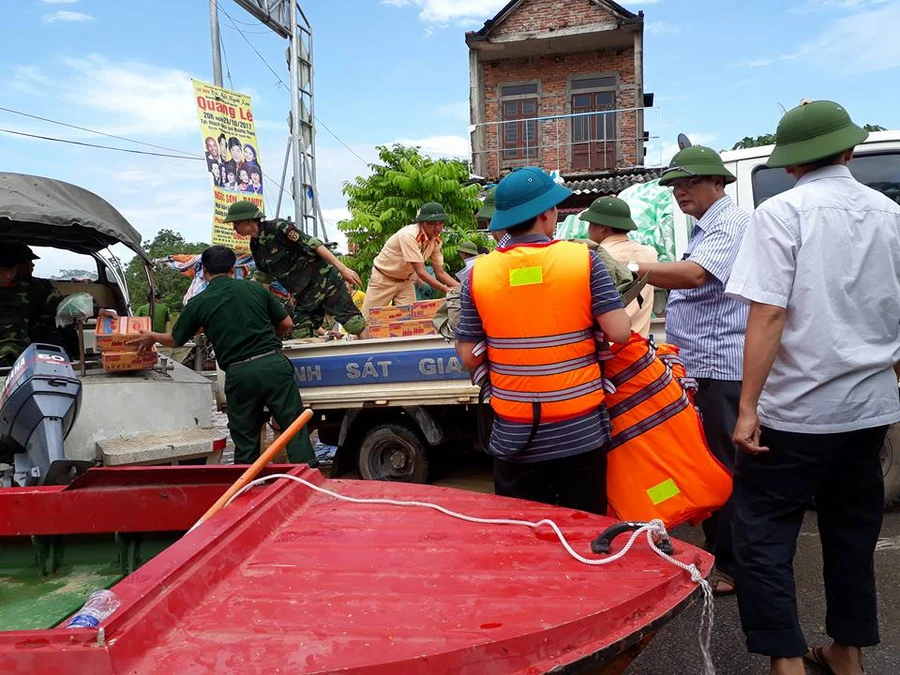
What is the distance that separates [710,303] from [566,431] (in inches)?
40.1

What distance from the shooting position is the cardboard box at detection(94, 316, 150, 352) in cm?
459

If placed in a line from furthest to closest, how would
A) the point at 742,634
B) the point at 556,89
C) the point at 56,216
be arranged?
the point at 556,89 < the point at 56,216 < the point at 742,634

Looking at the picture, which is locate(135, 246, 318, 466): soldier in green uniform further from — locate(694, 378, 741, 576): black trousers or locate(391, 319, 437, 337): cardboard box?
locate(694, 378, 741, 576): black trousers

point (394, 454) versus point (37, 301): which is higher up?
point (37, 301)

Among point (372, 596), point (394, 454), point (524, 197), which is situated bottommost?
point (394, 454)

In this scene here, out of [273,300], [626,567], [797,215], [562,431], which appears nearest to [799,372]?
[797,215]

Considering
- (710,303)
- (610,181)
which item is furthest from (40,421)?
(610,181)

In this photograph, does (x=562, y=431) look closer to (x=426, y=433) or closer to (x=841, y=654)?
(x=841, y=654)

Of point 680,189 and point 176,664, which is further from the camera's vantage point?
point 680,189

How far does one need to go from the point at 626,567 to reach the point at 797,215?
3.84 ft

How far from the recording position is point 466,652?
134 cm

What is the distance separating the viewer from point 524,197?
7.74 ft

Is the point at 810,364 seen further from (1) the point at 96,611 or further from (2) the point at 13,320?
(2) the point at 13,320

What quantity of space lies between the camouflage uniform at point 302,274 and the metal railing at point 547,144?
1126 cm
